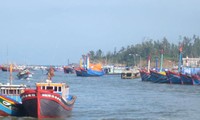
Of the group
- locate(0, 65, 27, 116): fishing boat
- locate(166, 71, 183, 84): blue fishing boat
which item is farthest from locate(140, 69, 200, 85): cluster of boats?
locate(0, 65, 27, 116): fishing boat

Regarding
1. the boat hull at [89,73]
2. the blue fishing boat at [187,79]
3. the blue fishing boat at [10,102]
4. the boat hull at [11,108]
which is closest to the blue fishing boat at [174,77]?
the blue fishing boat at [187,79]

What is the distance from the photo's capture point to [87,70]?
150125 mm

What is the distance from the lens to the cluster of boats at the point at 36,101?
34.3 metres

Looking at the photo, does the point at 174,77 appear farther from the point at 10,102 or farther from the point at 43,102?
the point at 43,102

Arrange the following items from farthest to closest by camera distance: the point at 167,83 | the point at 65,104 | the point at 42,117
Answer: the point at 167,83
the point at 65,104
the point at 42,117

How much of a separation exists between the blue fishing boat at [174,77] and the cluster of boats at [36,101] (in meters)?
67.4

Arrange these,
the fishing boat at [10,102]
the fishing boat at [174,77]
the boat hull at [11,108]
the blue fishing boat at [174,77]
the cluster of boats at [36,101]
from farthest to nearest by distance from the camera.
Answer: the blue fishing boat at [174,77], the fishing boat at [174,77], the boat hull at [11,108], the fishing boat at [10,102], the cluster of boats at [36,101]

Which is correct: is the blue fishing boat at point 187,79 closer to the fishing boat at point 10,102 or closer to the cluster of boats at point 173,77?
the cluster of boats at point 173,77

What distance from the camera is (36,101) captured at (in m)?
34.2

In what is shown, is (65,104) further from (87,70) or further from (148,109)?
(87,70)

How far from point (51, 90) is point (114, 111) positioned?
34.1 feet

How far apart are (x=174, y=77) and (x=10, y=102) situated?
72.1 metres

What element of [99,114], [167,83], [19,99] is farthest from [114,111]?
[167,83]

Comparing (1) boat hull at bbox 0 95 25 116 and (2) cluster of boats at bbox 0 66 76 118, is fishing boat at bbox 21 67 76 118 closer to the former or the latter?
(2) cluster of boats at bbox 0 66 76 118
